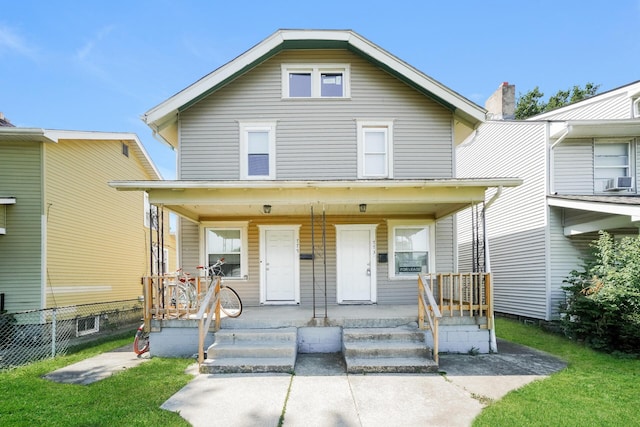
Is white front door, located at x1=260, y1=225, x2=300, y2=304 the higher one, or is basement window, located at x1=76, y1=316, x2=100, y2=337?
white front door, located at x1=260, y1=225, x2=300, y2=304

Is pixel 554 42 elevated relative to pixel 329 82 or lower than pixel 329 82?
elevated

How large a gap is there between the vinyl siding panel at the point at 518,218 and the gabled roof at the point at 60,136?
1143 cm

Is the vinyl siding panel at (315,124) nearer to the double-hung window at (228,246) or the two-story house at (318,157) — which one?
the two-story house at (318,157)

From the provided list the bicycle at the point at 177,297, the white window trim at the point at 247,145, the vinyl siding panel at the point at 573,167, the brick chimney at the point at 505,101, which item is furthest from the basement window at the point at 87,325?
the brick chimney at the point at 505,101

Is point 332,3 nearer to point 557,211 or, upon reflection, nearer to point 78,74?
point 557,211

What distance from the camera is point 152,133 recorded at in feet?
29.6

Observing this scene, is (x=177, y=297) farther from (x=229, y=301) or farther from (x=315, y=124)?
(x=315, y=124)

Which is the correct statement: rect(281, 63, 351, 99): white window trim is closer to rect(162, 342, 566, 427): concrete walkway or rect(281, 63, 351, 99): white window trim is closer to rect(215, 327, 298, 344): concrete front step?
rect(215, 327, 298, 344): concrete front step

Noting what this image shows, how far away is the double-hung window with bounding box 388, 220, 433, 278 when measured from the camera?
9016 millimetres

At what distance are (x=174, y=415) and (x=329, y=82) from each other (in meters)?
8.05

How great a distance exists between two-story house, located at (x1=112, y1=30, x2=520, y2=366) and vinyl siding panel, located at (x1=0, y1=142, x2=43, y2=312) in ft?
12.1

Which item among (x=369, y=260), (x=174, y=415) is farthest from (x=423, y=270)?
(x=174, y=415)

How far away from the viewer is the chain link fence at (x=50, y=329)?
7.42 metres

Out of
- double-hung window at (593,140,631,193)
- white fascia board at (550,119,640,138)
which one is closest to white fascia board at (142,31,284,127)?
white fascia board at (550,119,640,138)
